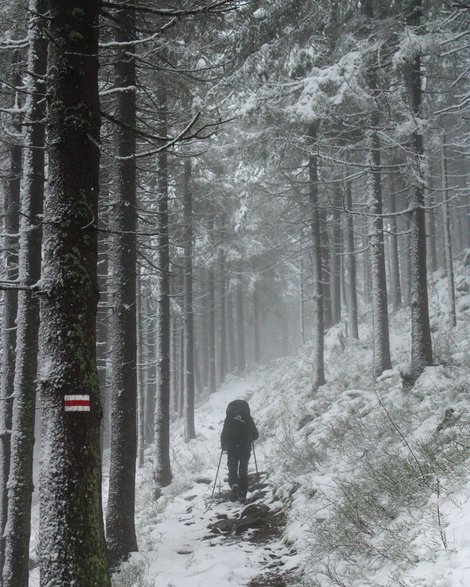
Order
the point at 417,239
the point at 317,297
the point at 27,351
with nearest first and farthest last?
the point at 27,351
the point at 417,239
the point at 317,297

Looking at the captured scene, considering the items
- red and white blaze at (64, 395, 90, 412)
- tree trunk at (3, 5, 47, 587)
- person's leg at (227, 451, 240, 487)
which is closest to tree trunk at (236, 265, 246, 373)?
person's leg at (227, 451, 240, 487)

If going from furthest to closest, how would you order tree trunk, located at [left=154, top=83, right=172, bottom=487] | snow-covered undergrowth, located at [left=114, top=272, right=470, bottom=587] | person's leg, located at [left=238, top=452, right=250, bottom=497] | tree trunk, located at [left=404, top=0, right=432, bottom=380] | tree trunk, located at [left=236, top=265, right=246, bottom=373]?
tree trunk, located at [left=236, top=265, right=246, bottom=373]
tree trunk, located at [left=154, top=83, right=172, bottom=487]
tree trunk, located at [left=404, top=0, right=432, bottom=380]
person's leg, located at [left=238, top=452, right=250, bottom=497]
snow-covered undergrowth, located at [left=114, top=272, right=470, bottom=587]

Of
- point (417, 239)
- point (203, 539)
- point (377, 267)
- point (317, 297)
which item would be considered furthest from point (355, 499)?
point (317, 297)

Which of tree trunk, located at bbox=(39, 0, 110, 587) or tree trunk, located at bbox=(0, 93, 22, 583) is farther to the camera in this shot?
tree trunk, located at bbox=(0, 93, 22, 583)

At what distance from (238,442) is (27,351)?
15.4 feet

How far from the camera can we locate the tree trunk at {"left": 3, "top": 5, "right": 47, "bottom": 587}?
673 centimetres

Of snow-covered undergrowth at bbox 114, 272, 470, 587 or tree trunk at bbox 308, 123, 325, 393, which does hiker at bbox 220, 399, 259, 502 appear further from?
tree trunk at bbox 308, 123, 325, 393

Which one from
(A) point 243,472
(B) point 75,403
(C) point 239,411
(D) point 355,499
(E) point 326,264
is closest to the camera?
(B) point 75,403

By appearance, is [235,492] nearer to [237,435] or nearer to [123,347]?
[237,435]

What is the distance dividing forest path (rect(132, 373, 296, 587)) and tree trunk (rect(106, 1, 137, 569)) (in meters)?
0.62

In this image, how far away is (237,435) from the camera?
961cm

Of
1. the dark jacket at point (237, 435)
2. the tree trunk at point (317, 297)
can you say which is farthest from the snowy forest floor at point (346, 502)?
the tree trunk at point (317, 297)

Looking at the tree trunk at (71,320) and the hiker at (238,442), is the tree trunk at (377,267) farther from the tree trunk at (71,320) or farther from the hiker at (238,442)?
the tree trunk at (71,320)

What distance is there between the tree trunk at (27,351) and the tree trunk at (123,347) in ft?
4.06
